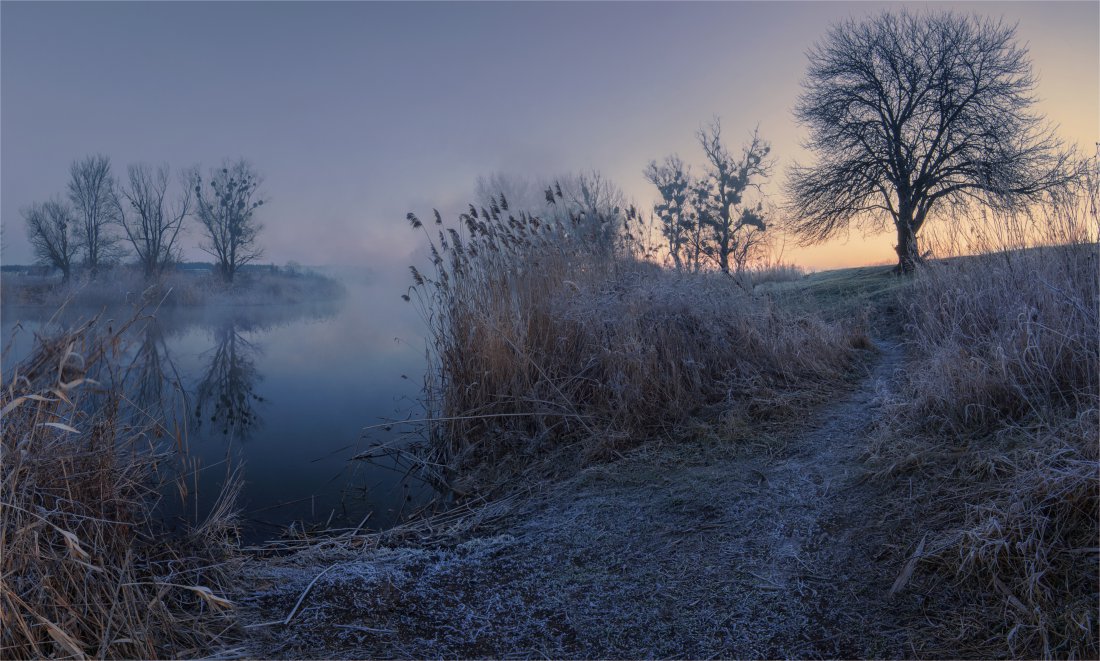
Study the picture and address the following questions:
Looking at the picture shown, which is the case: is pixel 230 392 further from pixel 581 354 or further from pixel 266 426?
pixel 581 354

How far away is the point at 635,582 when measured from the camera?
9.98 feet

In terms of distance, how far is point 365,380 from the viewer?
861cm

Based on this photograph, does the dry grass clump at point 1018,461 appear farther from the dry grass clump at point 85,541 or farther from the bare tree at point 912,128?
the bare tree at point 912,128

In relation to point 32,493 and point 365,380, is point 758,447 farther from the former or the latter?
point 365,380

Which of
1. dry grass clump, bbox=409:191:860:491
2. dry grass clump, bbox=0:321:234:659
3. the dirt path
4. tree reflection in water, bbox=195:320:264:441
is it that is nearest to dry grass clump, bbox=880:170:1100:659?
the dirt path

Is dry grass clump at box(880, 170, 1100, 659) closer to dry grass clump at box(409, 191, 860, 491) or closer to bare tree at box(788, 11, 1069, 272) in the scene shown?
dry grass clump at box(409, 191, 860, 491)

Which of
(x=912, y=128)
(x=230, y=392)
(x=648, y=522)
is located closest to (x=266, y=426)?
(x=230, y=392)

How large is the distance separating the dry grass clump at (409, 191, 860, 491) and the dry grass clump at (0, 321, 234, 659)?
7.85ft

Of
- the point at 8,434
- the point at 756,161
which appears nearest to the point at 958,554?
the point at 8,434

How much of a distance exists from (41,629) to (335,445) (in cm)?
375

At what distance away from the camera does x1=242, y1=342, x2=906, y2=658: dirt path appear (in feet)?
8.59

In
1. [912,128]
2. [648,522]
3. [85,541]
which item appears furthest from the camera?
[912,128]

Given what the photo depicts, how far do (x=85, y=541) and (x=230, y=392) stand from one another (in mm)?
5813

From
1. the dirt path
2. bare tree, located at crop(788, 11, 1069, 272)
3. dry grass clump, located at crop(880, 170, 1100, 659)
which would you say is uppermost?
bare tree, located at crop(788, 11, 1069, 272)
